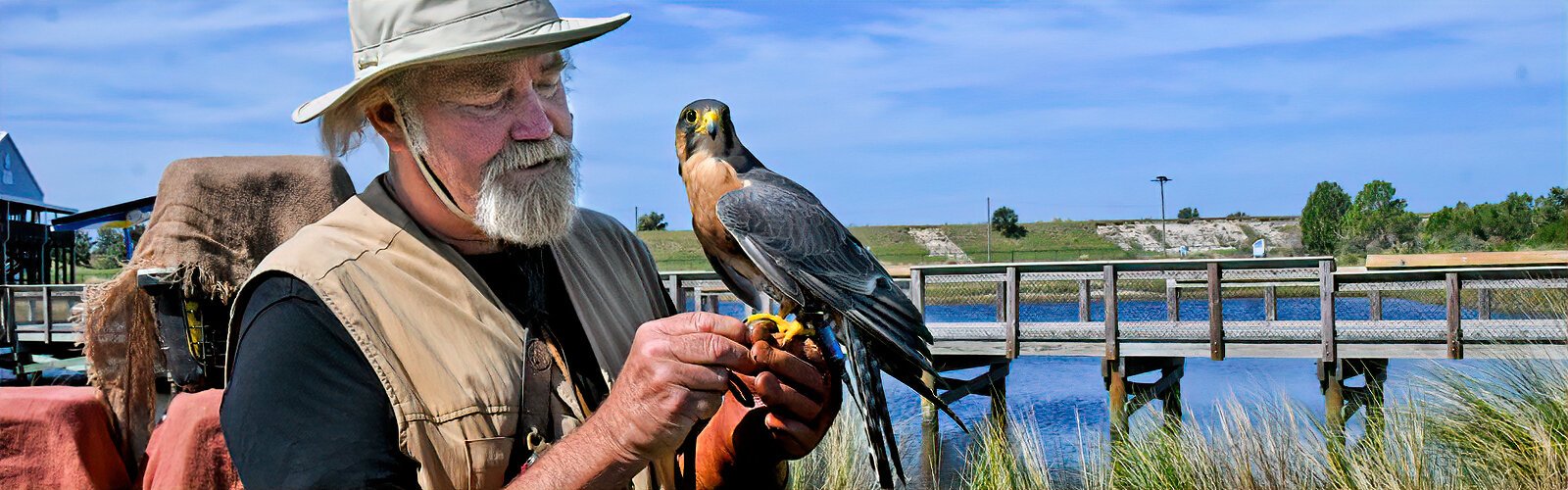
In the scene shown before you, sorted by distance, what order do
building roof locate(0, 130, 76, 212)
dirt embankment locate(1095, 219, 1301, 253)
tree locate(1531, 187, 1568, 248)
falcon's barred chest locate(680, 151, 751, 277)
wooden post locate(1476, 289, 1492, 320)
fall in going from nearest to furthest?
1. falcon's barred chest locate(680, 151, 751, 277)
2. wooden post locate(1476, 289, 1492, 320)
3. building roof locate(0, 130, 76, 212)
4. tree locate(1531, 187, 1568, 248)
5. dirt embankment locate(1095, 219, 1301, 253)

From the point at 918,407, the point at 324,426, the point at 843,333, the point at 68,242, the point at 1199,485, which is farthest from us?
the point at 68,242

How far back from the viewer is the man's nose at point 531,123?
1.95 meters

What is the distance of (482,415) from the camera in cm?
182

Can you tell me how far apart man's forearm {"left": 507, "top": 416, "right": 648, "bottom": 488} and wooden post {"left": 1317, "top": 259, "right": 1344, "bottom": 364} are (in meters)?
12.7

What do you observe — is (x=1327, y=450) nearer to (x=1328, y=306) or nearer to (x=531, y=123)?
(x=531, y=123)

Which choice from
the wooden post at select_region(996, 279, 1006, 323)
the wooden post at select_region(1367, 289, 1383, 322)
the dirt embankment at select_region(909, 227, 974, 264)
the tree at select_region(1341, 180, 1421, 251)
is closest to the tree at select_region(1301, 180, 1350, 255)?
the tree at select_region(1341, 180, 1421, 251)

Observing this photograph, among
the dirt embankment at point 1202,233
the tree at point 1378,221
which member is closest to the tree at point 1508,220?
the tree at point 1378,221

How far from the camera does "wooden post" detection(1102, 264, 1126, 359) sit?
44.5 ft

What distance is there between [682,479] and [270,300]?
2.76ft

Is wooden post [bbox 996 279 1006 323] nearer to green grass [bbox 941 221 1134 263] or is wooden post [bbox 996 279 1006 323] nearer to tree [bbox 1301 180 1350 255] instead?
green grass [bbox 941 221 1134 263]

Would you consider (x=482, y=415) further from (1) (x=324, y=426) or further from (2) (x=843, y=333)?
(2) (x=843, y=333)

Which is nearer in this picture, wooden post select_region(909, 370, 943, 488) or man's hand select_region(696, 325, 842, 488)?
man's hand select_region(696, 325, 842, 488)

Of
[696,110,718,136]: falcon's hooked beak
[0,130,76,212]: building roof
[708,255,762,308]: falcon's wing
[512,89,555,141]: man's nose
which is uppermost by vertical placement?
[0,130,76,212]: building roof

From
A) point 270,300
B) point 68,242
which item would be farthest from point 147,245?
point 68,242
